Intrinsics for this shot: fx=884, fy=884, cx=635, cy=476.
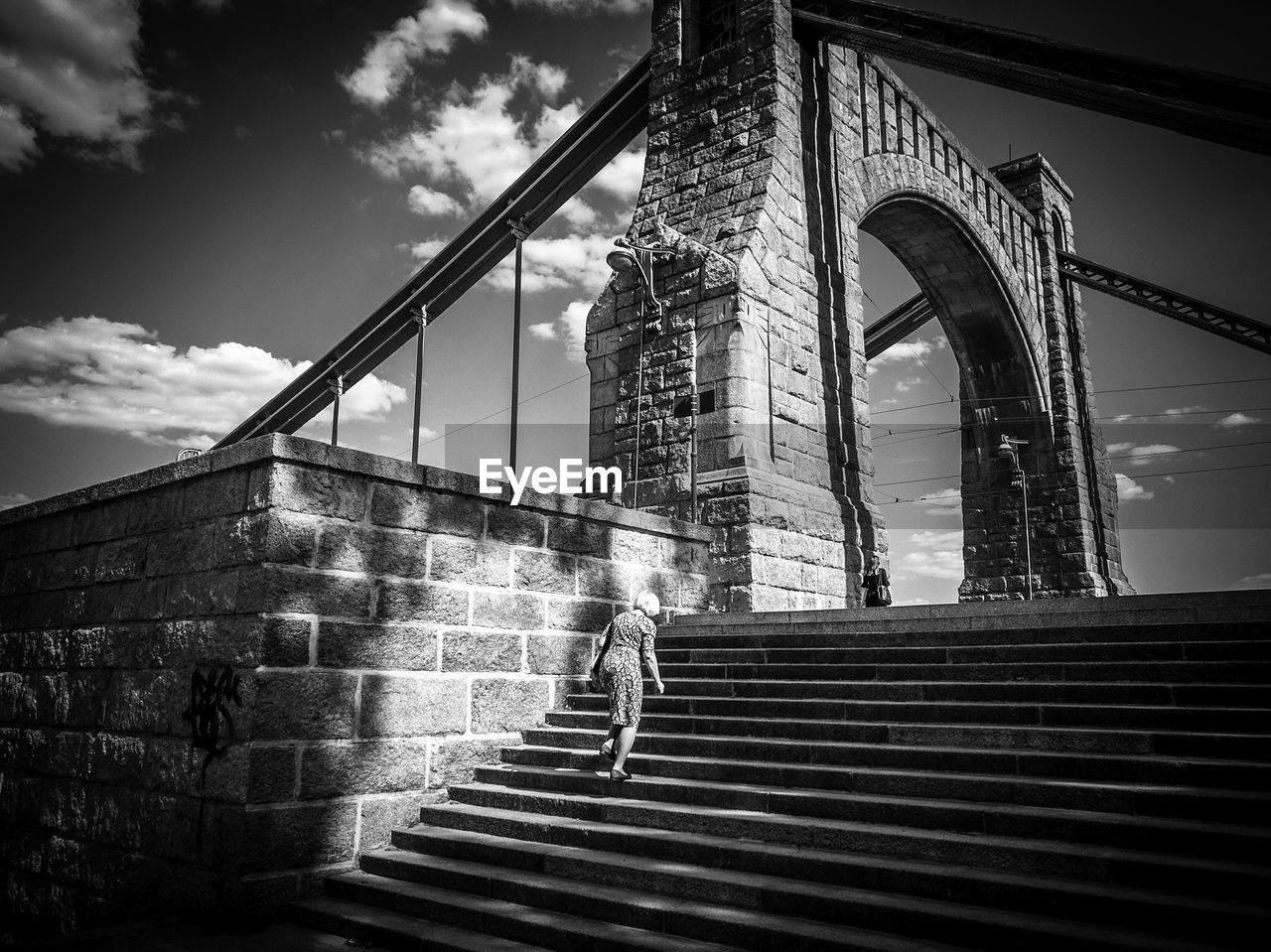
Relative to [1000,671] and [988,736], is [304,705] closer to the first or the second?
[988,736]

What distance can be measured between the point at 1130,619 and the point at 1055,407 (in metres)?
16.1

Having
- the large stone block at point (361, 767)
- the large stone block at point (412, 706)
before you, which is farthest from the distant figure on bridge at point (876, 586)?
the large stone block at point (361, 767)

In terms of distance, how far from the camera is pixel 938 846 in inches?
153

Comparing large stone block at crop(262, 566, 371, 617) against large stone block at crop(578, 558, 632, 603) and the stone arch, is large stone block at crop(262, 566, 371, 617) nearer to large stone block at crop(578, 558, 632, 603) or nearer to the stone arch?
large stone block at crop(578, 558, 632, 603)

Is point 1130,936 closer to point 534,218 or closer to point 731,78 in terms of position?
point 731,78

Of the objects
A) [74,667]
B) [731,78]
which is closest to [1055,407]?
[731,78]

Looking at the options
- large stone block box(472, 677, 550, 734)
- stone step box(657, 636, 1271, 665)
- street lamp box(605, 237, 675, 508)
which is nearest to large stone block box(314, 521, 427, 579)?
large stone block box(472, 677, 550, 734)

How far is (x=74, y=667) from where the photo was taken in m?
6.57

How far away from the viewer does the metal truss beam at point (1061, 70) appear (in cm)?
1128

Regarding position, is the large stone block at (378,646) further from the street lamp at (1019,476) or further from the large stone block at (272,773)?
the street lamp at (1019,476)

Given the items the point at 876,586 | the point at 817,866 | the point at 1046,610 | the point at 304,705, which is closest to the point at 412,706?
the point at 304,705

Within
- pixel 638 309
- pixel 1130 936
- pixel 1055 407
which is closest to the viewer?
pixel 1130 936

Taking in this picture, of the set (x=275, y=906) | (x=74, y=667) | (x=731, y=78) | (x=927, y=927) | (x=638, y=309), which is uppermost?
(x=731, y=78)

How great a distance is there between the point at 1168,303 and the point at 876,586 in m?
14.8
